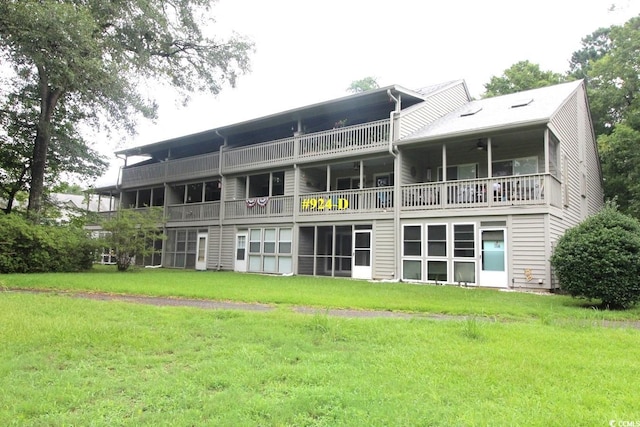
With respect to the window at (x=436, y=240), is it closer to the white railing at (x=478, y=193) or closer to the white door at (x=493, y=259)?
the white railing at (x=478, y=193)

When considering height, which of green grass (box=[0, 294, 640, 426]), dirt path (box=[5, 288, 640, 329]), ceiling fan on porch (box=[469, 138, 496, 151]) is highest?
ceiling fan on porch (box=[469, 138, 496, 151])

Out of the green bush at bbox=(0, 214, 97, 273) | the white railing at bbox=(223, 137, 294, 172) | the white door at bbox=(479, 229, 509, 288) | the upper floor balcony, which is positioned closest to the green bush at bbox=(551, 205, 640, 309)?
the white door at bbox=(479, 229, 509, 288)

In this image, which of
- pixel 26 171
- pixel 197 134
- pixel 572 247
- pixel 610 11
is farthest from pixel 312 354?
pixel 26 171

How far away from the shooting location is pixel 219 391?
3516 millimetres

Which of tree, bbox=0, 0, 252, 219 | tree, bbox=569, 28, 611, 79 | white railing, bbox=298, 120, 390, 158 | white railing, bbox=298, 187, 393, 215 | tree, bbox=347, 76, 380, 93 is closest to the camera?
tree, bbox=0, 0, 252, 219

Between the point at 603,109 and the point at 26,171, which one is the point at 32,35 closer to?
the point at 26,171

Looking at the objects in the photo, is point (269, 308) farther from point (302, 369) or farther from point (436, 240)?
point (436, 240)

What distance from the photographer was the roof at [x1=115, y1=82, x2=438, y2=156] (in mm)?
17031

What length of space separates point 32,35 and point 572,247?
15.5 meters

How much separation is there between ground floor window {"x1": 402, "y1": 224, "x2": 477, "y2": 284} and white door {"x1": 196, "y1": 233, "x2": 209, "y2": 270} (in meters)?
11.7

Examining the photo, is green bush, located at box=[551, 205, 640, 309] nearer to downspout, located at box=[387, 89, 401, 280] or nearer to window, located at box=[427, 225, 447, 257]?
window, located at box=[427, 225, 447, 257]

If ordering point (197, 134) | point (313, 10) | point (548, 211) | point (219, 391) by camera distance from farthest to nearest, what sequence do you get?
point (197, 134) < point (548, 211) < point (313, 10) < point (219, 391)

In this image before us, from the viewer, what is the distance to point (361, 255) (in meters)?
16.9

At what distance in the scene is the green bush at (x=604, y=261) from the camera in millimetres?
8781
